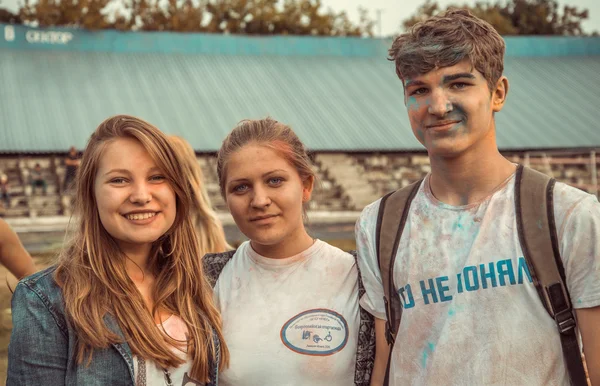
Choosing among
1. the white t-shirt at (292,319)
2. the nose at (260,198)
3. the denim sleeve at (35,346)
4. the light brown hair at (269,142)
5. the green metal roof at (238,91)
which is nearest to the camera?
the denim sleeve at (35,346)

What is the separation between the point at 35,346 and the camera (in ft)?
7.18

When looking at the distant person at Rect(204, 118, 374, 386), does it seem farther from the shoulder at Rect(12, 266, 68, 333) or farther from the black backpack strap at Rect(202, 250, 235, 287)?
the shoulder at Rect(12, 266, 68, 333)

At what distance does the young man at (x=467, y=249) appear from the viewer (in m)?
2.10

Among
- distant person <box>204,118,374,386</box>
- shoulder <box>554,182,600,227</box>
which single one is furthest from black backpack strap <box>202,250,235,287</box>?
shoulder <box>554,182,600,227</box>

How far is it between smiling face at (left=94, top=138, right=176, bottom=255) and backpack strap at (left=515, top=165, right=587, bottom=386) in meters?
1.18

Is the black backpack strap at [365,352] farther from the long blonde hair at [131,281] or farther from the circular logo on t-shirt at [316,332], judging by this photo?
the long blonde hair at [131,281]

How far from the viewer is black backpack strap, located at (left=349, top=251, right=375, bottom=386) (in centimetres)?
251

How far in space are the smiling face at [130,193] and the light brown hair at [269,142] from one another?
37cm

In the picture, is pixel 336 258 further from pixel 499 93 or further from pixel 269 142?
pixel 499 93

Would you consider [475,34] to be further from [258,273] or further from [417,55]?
[258,273]

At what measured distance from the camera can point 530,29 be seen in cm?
4059

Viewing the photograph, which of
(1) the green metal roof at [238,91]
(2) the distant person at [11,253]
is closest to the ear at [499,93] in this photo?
(2) the distant person at [11,253]

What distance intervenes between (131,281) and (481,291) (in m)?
1.14

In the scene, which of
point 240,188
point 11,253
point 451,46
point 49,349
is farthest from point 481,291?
point 11,253
